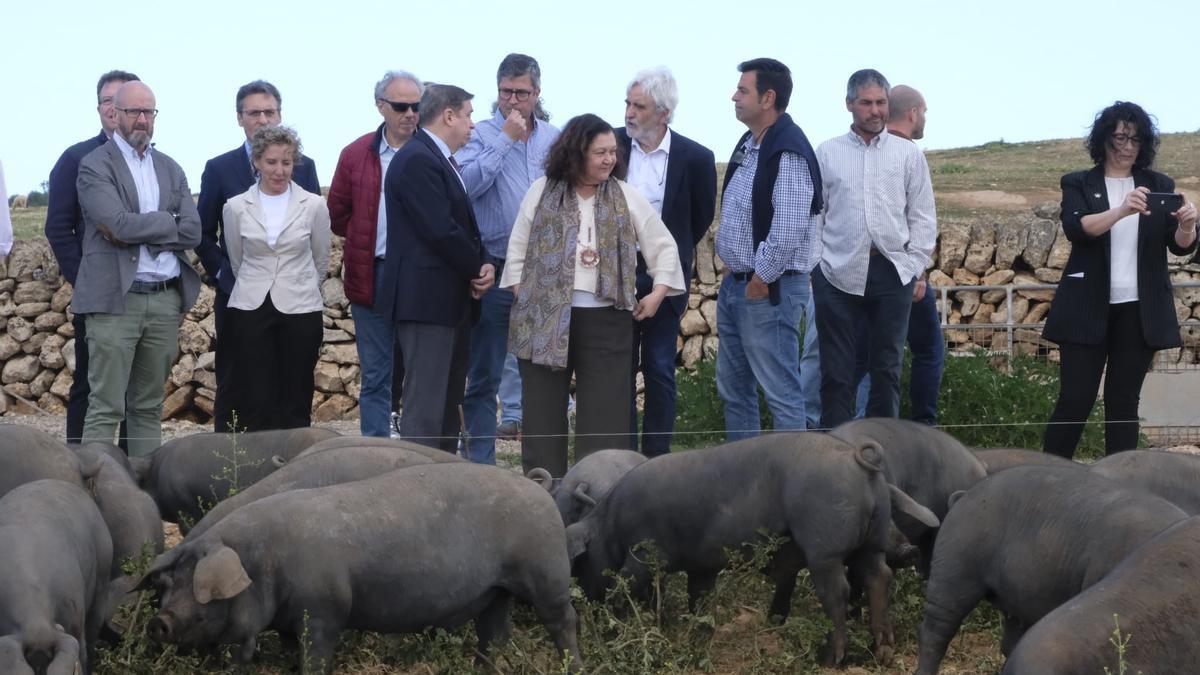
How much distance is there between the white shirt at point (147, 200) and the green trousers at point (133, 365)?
4.1 inches

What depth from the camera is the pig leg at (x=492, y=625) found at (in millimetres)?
5984

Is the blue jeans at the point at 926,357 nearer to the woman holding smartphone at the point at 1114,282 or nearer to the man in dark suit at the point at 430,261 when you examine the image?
the woman holding smartphone at the point at 1114,282

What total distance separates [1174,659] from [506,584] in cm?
224

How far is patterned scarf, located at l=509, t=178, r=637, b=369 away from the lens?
7.66 meters

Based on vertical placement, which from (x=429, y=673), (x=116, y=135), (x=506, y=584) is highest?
(x=116, y=135)

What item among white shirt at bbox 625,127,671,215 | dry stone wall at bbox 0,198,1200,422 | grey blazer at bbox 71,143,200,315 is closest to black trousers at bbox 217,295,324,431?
grey blazer at bbox 71,143,200,315

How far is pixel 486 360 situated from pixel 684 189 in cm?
144

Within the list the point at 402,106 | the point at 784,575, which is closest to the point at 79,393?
the point at 402,106

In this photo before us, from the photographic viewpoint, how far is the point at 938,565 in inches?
225

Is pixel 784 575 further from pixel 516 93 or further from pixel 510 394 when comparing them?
pixel 510 394

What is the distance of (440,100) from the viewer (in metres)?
8.09

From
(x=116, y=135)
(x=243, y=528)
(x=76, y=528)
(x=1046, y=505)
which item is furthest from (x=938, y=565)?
(x=116, y=135)

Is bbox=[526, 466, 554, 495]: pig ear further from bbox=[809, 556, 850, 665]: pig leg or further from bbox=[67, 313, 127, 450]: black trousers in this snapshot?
bbox=[67, 313, 127, 450]: black trousers

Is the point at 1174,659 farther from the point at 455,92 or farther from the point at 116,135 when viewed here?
the point at 116,135
